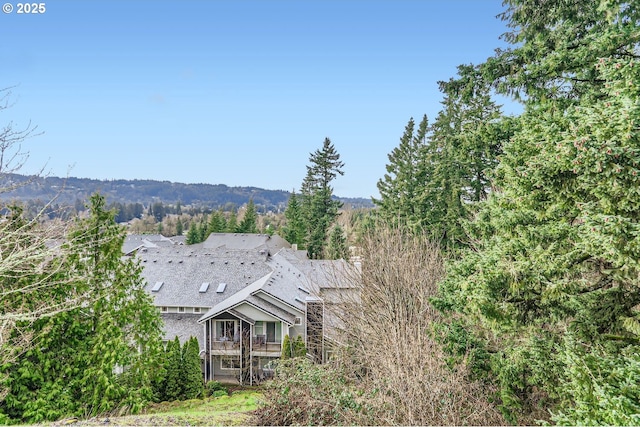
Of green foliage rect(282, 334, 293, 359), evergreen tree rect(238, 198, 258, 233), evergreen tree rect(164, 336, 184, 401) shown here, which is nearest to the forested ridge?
evergreen tree rect(164, 336, 184, 401)

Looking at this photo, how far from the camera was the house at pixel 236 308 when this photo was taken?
18.8 metres

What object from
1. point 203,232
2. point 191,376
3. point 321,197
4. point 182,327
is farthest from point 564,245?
point 203,232

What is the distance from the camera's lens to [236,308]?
63.0 ft

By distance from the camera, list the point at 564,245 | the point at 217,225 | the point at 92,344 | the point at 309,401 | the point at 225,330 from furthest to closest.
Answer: the point at 217,225 < the point at 225,330 < the point at 92,344 < the point at 309,401 < the point at 564,245

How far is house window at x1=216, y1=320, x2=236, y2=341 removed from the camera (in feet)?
63.9

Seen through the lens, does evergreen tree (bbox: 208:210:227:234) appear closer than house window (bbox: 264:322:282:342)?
No

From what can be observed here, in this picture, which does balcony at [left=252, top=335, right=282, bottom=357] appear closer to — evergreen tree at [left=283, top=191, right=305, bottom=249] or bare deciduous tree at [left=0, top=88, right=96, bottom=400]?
bare deciduous tree at [left=0, top=88, right=96, bottom=400]

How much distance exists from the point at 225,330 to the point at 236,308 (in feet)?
4.62

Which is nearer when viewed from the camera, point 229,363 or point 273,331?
point 229,363

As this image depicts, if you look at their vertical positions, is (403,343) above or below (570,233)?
below

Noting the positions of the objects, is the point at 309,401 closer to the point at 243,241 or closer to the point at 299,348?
the point at 299,348

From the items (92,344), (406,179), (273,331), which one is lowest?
(273,331)

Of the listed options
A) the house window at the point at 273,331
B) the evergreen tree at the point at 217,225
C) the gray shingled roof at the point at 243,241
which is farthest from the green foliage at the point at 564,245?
the evergreen tree at the point at 217,225

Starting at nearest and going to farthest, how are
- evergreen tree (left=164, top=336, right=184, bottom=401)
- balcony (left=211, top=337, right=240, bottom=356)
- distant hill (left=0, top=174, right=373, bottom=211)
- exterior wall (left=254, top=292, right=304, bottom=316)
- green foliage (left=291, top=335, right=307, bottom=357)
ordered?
evergreen tree (left=164, top=336, right=184, bottom=401) → green foliage (left=291, top=335, right=307, bottom=357) → balcony (left=211, top=337, right=240, bottom=356) → exterior wall (left=254, top=292, right=304, bottom=316) → distant hill (left=0, top=174, right=373, bottom=211)
